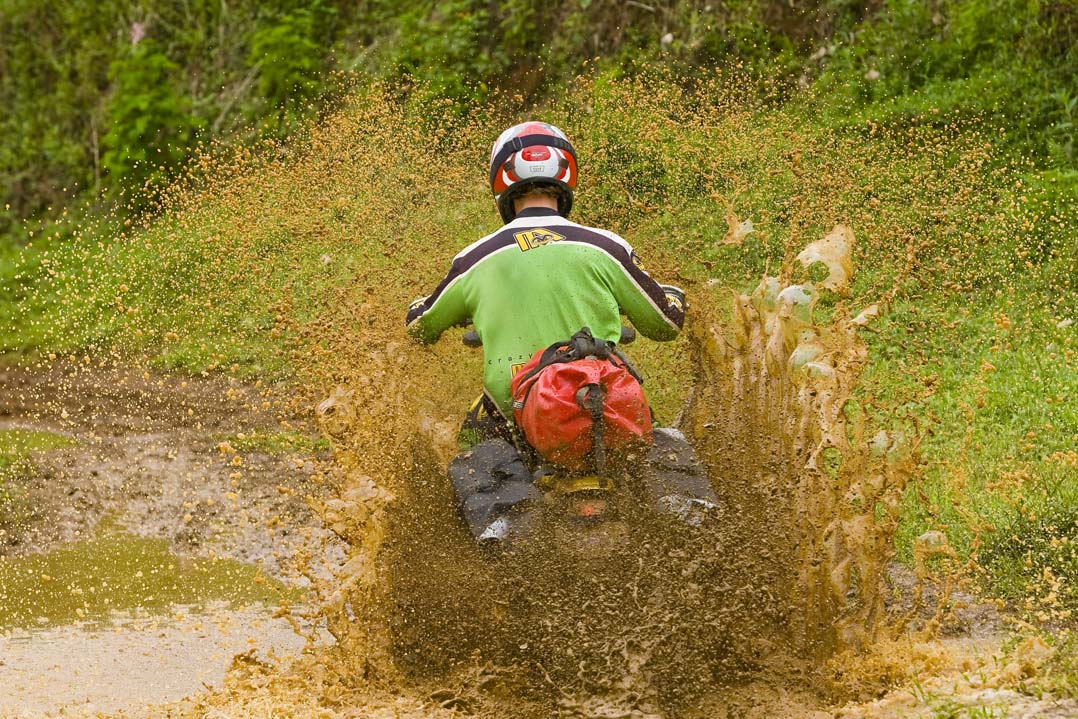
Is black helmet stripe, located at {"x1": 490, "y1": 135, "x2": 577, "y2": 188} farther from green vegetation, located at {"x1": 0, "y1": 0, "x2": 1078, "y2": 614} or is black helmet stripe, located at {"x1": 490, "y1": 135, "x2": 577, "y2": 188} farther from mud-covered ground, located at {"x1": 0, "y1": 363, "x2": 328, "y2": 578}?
mud-covered ground, located at {"x1": 0, "y1": 363, "x2": 328, "y2": 578}

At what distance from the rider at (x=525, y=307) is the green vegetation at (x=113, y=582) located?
2148 millimetres

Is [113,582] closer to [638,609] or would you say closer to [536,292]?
[536,292]

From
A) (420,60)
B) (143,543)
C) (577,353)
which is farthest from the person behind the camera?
(420,60)

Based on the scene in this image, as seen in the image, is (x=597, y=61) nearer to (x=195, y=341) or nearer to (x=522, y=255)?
(x=195, y=341)

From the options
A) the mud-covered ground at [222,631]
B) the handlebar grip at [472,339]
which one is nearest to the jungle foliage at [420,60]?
the mud-covered ground at [222,631]

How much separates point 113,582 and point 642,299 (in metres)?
3.75

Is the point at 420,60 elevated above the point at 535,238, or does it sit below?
above

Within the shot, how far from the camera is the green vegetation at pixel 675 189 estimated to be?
7961 mm

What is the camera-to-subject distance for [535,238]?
557 centimetres

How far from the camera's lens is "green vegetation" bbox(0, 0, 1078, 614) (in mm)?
7961

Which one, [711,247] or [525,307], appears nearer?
[525,307]

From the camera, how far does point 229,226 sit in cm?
1227

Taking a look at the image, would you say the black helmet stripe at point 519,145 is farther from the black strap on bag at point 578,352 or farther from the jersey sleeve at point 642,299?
the black strap on bag at point 578,352

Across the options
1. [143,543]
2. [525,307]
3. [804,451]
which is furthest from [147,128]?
[804,451]
